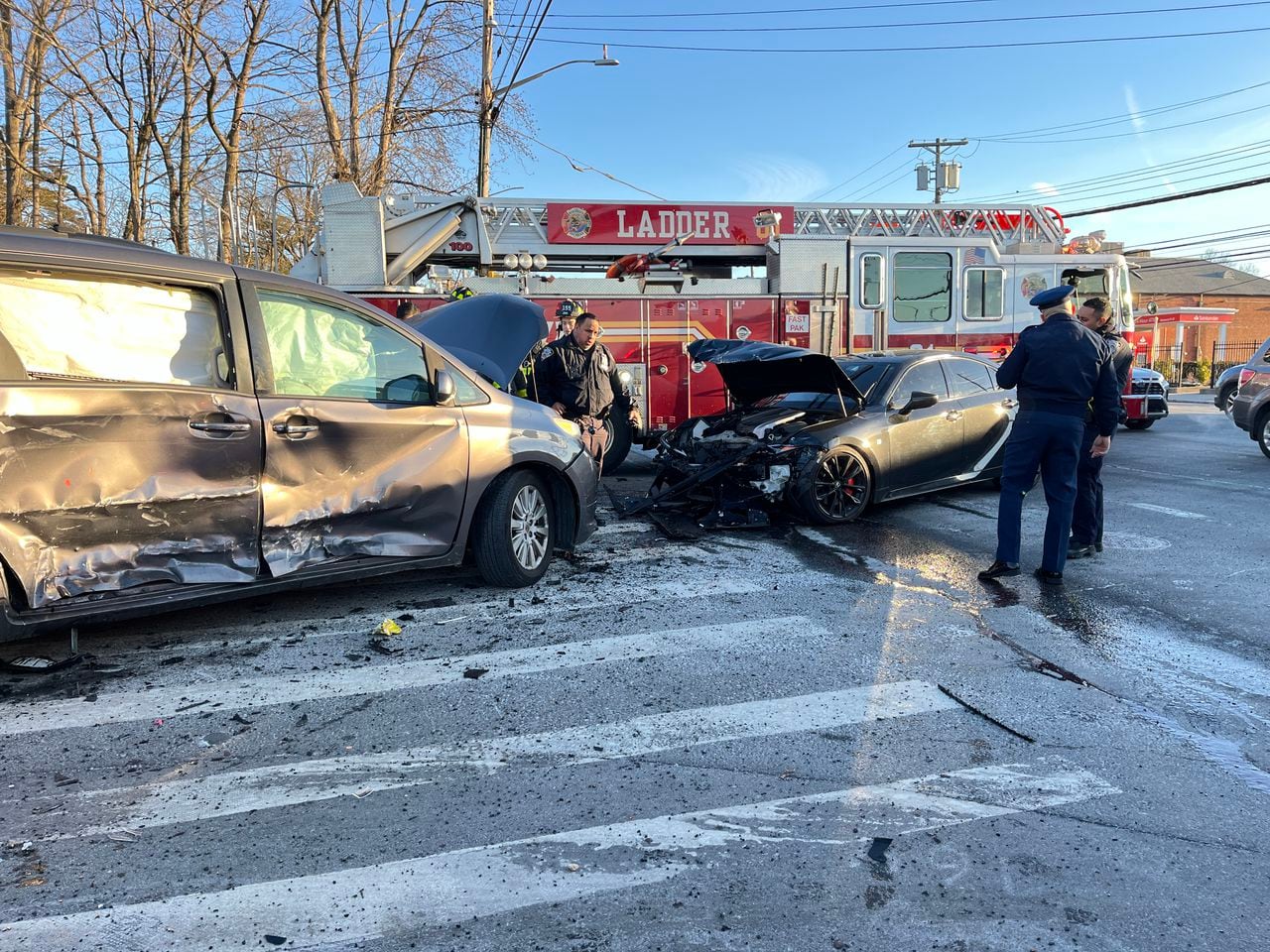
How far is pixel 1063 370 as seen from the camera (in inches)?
212

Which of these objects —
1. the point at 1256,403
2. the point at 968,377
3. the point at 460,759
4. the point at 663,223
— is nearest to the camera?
the point at 460,759

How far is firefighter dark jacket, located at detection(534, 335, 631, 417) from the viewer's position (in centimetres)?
761

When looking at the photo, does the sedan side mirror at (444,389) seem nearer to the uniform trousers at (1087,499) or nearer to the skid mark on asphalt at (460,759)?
the skid mark on asphalt at (460,759)

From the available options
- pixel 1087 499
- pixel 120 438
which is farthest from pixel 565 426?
pixel 1087 499

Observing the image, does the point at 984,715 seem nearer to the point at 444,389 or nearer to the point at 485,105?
the point at 444,389

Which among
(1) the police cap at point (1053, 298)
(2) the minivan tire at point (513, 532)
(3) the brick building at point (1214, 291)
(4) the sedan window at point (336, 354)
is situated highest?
(3) the brick building at point (1214, 291)

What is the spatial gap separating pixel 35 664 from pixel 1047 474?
583 centimetres

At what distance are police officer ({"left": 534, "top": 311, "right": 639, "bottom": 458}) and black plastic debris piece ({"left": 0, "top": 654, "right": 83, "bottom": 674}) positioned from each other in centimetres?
434

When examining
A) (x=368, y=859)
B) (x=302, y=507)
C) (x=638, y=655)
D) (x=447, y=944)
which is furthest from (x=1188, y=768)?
(x=302, y=507)

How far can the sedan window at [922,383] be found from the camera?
25.5 feet

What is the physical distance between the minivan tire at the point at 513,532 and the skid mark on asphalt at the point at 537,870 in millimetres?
2604

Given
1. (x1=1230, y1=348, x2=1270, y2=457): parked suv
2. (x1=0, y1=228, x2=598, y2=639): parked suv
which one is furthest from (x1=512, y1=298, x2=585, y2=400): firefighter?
(x1=1230, y1=348, x2=1270, y2=457): parked suv

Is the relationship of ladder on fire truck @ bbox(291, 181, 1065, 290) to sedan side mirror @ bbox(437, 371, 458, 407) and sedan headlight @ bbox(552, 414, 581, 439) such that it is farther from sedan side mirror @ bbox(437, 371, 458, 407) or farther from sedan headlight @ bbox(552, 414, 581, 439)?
Result: sedan side mirror @ bbox(437, 371, 458, 407)

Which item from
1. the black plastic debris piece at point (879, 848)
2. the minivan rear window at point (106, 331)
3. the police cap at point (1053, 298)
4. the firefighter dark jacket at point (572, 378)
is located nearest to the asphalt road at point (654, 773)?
the black plastic debris piece at point (879, 848)
